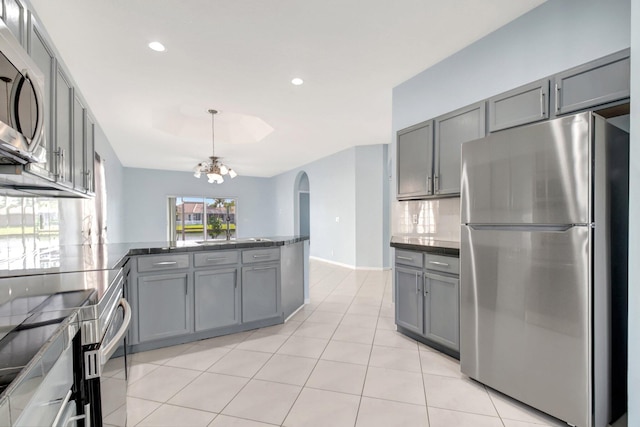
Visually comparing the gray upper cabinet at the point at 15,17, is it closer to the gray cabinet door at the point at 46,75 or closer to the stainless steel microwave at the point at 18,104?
the gray cabinet door at the point at 46,75

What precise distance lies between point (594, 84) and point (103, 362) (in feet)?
9.65

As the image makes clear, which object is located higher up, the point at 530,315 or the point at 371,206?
the point at 371,206

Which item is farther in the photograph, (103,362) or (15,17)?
(15,17)

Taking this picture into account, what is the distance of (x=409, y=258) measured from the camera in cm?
281

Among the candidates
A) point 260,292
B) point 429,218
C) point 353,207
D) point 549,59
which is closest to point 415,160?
point 429,218

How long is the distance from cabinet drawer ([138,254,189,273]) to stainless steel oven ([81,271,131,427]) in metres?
1.19

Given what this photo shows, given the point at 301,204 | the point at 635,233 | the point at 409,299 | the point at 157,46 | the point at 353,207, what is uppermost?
the point at 157,46

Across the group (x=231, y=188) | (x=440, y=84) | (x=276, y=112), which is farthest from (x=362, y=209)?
(x=231, y=188)

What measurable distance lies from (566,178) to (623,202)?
0.42m

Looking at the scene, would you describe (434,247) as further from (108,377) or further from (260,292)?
(108,377)

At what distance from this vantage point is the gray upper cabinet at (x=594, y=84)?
173cm

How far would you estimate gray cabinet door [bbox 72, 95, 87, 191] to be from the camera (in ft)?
7.20

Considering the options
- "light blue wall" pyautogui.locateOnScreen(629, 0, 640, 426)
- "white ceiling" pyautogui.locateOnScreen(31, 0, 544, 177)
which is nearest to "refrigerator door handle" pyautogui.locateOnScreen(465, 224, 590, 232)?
"light blue wall" pyautogui.locateOnScreen(629, 0, 640, 426)

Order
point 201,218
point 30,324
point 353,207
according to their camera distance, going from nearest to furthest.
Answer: point 30,324
point 353,207
point 201,218
